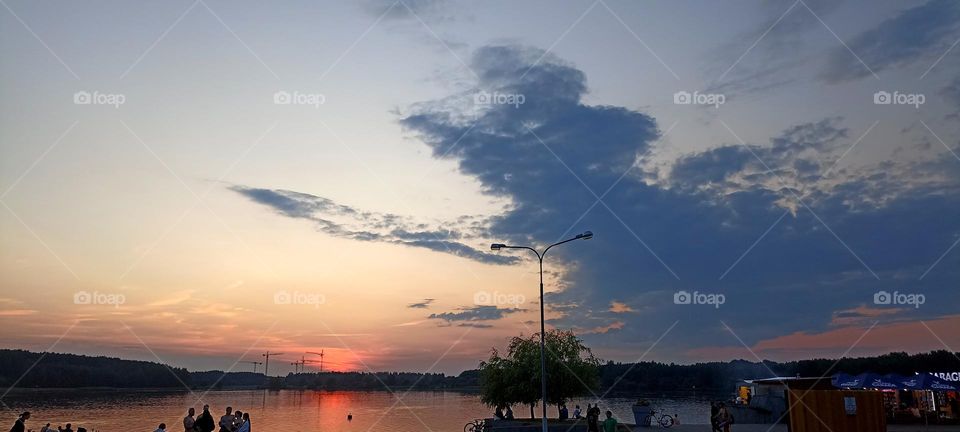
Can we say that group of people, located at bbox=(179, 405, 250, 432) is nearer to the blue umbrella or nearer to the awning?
the awning

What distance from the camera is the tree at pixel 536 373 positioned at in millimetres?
46250

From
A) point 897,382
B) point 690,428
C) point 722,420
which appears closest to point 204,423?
point 722,420

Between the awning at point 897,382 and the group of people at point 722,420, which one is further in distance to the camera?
the awning at point 897,382

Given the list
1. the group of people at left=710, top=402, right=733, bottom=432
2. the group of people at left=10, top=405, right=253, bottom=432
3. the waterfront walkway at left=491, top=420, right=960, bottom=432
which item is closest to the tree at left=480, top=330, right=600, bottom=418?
the waterfront walkway at left=491, top=420, right=960, bottom=432

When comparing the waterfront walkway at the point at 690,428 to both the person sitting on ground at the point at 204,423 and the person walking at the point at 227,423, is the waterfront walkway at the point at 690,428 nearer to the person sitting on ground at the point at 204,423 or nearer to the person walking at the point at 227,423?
the person walking at the point at 227,423

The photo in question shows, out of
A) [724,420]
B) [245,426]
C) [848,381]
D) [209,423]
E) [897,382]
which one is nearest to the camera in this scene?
[209,423]

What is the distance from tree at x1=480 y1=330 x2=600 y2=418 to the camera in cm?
4625

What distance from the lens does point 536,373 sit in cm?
4600

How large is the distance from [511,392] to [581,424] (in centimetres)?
1043

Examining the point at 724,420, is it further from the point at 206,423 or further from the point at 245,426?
the point at 206,423

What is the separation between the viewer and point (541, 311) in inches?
1315

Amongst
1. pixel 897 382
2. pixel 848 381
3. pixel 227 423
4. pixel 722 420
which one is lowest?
pixel 722 420

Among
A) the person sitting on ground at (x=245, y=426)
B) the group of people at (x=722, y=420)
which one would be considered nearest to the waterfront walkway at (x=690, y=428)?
the group of people at (x=722, y=420)

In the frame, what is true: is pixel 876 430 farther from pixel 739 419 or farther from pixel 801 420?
pixel 739 419
